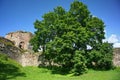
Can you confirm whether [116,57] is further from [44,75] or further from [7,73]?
[7,73]

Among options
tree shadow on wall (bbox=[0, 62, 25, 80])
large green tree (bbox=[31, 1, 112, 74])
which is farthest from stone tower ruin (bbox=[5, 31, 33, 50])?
tree shadow on wall (bbox=[0, 62, 25, 80])

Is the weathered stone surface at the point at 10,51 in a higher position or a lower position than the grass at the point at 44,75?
higher

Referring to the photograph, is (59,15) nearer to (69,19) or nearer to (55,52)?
(69,19)

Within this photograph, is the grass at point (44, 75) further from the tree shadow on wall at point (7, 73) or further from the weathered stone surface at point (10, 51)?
the weathered stone surface at point (10, 51)

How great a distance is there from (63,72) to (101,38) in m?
7.18

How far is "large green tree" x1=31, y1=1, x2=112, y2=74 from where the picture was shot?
26609mm

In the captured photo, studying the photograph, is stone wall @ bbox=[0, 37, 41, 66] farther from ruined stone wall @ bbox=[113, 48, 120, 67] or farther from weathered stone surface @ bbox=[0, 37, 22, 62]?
ruined stone wall @ bbox=[113, 48, 120, 67]

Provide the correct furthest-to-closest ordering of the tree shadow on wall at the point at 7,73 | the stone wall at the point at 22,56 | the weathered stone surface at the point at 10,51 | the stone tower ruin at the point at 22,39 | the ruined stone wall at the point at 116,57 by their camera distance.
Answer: the stone tower ruin at the point at 22,39, the stone wall at the point at 22,56, the ruined stone wall at the point at 116,57, the weathered stone surface at the point at 10,51, the tree shadow on wall at the point at 7,73

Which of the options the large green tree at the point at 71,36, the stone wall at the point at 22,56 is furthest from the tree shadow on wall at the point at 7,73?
the stone wall at the point at 22,56

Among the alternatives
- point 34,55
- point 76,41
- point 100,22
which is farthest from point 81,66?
point 34,55

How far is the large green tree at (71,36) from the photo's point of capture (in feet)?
87.3

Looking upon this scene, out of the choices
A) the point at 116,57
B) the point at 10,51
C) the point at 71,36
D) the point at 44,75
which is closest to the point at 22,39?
the point at 10,51

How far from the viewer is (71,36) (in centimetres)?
2666

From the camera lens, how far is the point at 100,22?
30.0 m
